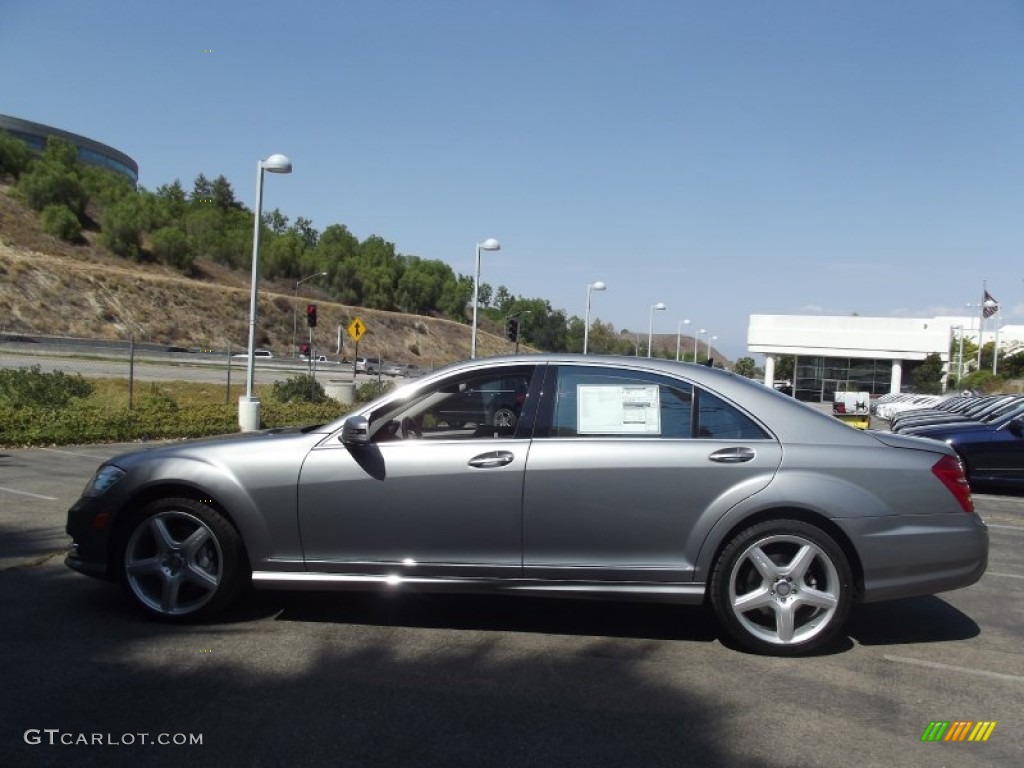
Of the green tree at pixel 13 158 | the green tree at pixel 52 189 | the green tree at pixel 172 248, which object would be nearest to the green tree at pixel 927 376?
the green tree at pixel 172 248

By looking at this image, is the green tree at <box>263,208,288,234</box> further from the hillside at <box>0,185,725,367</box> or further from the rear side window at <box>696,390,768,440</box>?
the rear side window at <box>696,390,768,440</box>

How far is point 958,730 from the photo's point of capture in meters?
3.90

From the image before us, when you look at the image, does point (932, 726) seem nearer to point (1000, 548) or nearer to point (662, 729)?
point (662, 729)

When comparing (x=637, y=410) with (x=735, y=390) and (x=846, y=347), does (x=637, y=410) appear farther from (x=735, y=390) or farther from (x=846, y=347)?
(x=846, y=347)

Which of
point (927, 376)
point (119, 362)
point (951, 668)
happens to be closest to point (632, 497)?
point (951, 668)

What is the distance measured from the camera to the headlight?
502 centimetres

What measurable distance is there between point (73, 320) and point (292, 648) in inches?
2654

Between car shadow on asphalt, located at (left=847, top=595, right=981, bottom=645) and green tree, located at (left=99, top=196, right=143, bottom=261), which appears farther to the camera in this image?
green tree, located at (left=99, top=196, right=143, bottom=261)

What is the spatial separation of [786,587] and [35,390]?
53.6 feet

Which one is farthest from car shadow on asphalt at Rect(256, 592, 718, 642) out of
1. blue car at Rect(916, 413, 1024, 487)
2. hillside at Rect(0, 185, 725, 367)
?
hillside at Rect(0, 185, 725, 367)

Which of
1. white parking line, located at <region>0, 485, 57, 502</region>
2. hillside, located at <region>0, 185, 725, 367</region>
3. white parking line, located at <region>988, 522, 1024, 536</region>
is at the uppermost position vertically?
hillside, located at <region>0, 185, 725, 367</region>

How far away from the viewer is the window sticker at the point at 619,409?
4.89 meters

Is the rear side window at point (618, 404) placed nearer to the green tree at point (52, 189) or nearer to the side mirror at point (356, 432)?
the side mirror at point (356, 432)

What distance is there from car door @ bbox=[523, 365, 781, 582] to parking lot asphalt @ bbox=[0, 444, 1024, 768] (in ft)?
1.66
